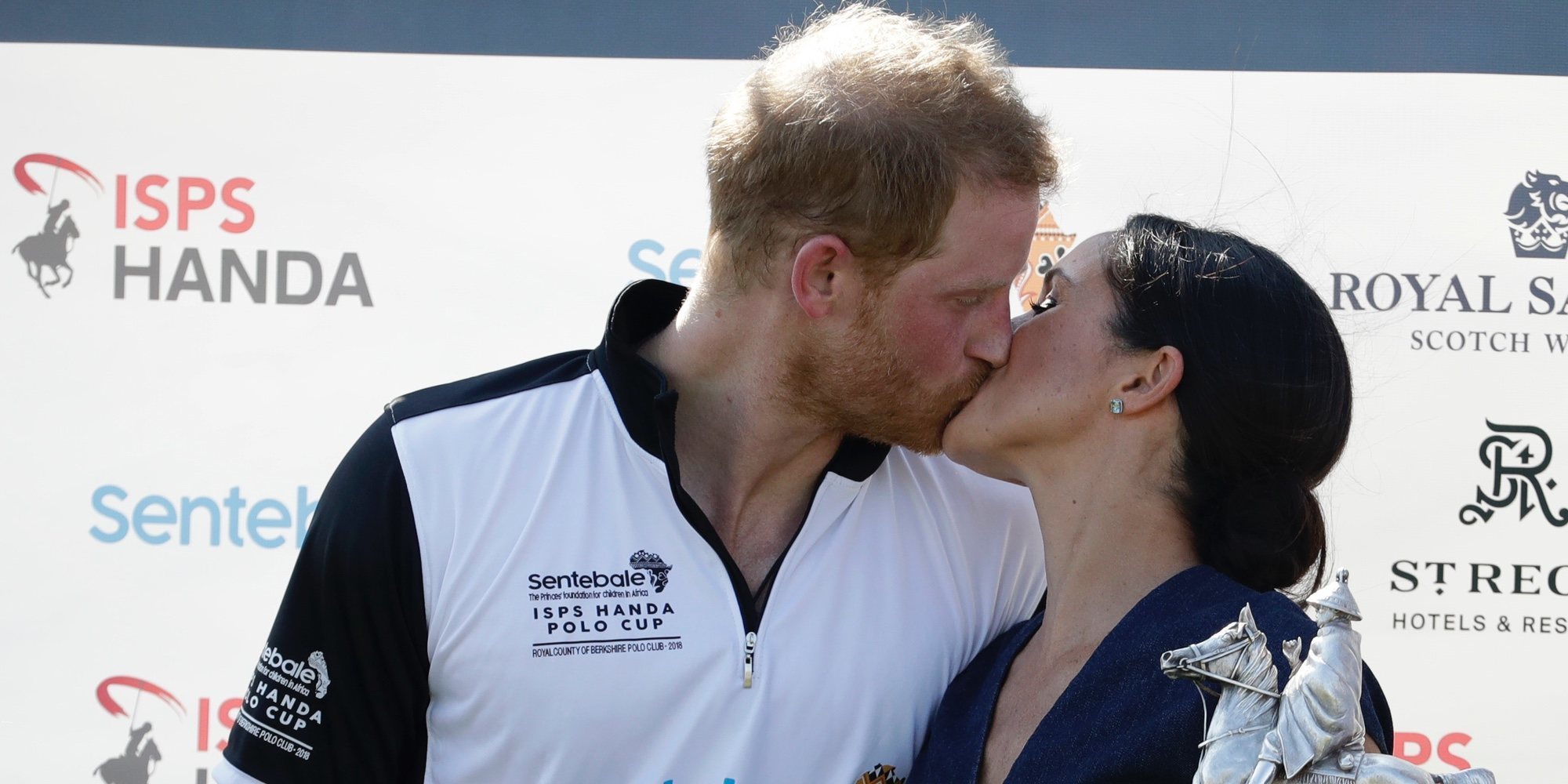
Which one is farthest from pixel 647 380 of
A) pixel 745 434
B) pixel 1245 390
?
pixel 1245 390

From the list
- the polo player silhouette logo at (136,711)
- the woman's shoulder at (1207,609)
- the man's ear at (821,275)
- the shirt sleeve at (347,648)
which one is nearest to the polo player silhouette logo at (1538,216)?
the woman's shoulder at (1207,609)

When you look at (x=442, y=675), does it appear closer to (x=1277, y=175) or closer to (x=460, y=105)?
(x=460, y=105)

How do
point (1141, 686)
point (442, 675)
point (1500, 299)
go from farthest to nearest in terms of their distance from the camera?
point (1500, 299)
point (442, 675)
point (1141, 686)

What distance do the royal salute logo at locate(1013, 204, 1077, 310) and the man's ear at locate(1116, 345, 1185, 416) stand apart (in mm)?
1248

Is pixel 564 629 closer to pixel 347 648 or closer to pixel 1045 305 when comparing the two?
pixel 347 648

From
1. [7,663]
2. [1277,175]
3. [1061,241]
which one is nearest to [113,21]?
[7,663]

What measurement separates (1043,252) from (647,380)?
1436 mm

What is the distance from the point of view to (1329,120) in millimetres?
2797

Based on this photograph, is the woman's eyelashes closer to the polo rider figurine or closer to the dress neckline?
the dress neckline

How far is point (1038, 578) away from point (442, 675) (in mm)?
884

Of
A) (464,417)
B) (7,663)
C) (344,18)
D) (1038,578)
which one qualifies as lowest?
(7,663)

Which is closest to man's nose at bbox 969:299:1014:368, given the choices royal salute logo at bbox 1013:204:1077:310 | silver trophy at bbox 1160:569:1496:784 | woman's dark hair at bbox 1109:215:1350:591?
woman's dark hair at bbox 1109:215:1350:591

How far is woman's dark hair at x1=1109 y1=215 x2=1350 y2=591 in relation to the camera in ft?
5.13

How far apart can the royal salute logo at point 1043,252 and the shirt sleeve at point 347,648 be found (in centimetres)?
167
